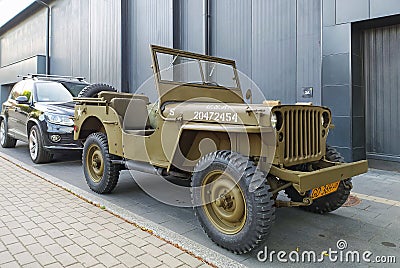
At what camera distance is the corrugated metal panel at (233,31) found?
818 cm

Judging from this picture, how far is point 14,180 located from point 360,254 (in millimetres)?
5214

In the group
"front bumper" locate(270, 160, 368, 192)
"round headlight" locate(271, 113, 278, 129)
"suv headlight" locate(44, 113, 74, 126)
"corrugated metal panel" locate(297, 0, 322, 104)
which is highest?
"corrugated metal panel" locate(297, 0, 322, 104)

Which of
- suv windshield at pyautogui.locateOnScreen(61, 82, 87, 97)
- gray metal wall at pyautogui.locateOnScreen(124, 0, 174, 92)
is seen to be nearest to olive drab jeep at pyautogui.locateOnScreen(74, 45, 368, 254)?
suv windshield at pyautogui.locateOnScreen(61, 82, 87, 97)

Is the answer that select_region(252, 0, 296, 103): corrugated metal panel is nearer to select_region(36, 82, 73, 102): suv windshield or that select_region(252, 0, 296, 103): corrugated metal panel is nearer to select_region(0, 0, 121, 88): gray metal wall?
select_region(36, 82, 73, 102): suv windshield


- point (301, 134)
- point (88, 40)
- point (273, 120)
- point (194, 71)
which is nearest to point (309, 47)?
point (194, 71)

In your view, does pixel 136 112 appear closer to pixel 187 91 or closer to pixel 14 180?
pixel 187 91

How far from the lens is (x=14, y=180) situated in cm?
544

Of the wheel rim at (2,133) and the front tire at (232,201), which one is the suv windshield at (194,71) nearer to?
the front tire at (232,201)

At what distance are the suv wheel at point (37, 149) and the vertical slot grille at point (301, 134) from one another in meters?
5.46

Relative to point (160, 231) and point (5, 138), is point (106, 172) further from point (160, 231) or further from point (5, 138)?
point (5, 138)

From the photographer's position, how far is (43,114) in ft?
21.7

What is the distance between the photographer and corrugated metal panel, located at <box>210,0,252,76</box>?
818 cm

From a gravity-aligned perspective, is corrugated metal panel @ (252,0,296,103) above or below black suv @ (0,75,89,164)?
above

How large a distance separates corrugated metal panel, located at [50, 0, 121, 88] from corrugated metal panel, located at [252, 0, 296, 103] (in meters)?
6.40
